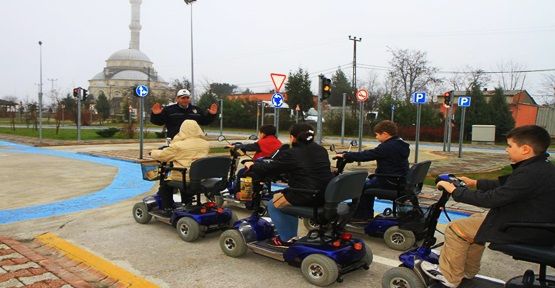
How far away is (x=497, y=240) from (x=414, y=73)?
166 feet

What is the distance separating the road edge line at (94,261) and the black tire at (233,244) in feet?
3.38

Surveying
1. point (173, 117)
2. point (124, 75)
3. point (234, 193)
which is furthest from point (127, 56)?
point (173, 117)

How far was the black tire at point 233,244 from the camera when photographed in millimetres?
4973

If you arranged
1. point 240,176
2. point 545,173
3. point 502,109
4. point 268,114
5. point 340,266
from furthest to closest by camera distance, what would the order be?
point 268,114 < point 502,109 < point 240,176 < point 340,266 < point 545,173

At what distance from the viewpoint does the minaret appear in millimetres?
121912

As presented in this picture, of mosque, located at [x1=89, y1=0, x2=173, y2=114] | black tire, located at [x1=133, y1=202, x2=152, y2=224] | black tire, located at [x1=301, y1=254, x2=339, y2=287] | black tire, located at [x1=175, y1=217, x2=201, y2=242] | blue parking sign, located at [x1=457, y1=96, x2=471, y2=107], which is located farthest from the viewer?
mosque, located at [x1=89, y1=0, x2=173, y2=114]

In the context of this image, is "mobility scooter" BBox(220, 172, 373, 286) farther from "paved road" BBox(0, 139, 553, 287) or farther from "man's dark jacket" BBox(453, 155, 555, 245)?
"man's dark jacket" BBox(453, 155, 555, 245)

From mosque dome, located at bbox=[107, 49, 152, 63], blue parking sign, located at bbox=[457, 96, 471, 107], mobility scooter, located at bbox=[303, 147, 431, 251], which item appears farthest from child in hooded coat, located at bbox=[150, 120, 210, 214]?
mosque dome, located at bbox=[107, 49, 152, 63]

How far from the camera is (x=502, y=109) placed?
35.9 meters

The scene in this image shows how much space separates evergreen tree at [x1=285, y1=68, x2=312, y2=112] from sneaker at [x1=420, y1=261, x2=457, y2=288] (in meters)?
44.9

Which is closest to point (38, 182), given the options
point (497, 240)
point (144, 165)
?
point (144, 165)

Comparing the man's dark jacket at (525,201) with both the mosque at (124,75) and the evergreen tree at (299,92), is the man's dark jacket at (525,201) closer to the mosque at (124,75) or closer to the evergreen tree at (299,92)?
the evergreen tree at (299,92)

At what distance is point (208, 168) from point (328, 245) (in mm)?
2097

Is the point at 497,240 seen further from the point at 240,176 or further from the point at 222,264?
the point at 240,176
